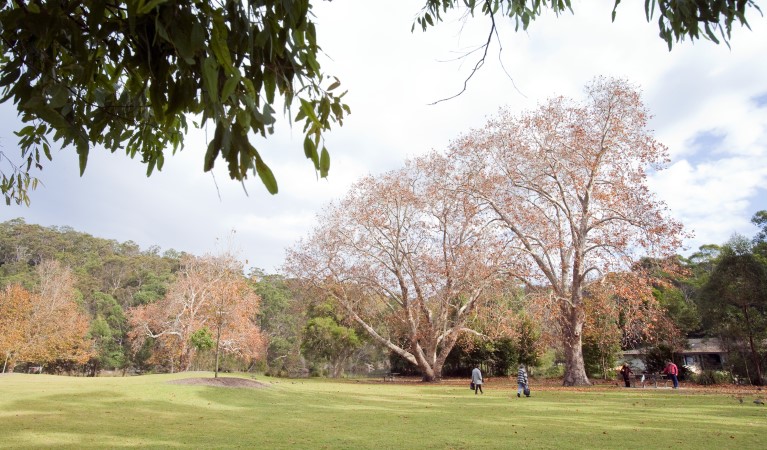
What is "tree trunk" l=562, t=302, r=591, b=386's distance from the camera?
19.8 m

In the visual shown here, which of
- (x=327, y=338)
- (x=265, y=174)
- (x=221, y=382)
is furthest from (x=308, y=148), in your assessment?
(x=327, y=338)

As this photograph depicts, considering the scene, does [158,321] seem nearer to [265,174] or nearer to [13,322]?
[13,322]

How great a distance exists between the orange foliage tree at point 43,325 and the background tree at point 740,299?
113 ft

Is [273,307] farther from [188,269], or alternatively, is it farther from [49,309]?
[49,309]

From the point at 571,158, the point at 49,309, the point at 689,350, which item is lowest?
the point at 689,350

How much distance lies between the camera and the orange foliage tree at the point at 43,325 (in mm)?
27125

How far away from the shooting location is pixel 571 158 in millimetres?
19984

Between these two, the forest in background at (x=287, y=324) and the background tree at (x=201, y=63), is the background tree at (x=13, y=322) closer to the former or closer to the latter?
the forest in background at (x=287, y=324)

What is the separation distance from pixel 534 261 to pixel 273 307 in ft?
103

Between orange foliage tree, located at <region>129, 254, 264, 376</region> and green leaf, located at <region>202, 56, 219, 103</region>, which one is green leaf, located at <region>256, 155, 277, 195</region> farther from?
orange foliage tree, located at <region>129, 254, 264, 376</region>

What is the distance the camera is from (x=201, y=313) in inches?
1192

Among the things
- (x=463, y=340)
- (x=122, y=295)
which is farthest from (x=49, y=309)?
(x=463, y=340)

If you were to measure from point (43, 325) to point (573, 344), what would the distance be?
29617 mm

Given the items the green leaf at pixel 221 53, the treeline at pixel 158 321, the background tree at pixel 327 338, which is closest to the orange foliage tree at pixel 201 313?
the treeline at pixel 158 321
